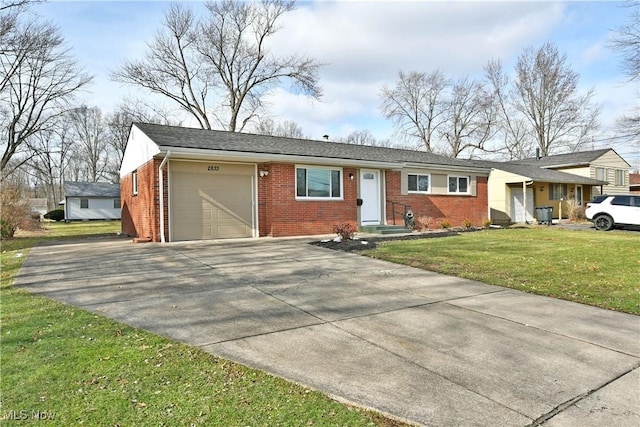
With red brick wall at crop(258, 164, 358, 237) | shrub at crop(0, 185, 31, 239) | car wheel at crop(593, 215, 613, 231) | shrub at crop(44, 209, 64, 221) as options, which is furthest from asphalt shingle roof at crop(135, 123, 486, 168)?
shrub at crop(44, 209, 64, 221)

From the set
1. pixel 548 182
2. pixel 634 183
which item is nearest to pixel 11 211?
pixel 548 182

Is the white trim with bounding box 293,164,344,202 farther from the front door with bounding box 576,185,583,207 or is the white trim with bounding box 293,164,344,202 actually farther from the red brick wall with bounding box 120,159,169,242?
the front door with bounding box 576,185,583,207

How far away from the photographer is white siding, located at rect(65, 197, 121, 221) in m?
40.8

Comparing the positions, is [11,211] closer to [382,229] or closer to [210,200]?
[210,200]

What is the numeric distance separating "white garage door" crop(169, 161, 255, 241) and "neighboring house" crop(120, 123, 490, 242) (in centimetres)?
3

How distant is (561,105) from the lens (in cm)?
3603

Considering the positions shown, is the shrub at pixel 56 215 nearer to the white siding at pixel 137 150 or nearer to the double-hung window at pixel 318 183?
the white siding at pixel 137 150

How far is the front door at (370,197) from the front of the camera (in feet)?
50.2

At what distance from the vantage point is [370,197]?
51.2 ft

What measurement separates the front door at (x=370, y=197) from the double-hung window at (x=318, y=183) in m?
1.18

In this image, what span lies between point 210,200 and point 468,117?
3470 centimetres

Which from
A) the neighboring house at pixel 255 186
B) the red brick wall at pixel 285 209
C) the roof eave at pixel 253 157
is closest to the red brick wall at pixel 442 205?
the neighboring house at pixel 255 186

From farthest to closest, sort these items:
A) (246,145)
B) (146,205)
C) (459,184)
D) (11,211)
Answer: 1. (459,184)
2. (11,211)
3. (246,145)
4. (146,205)

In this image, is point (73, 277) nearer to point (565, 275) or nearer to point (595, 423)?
point (595, 423)
